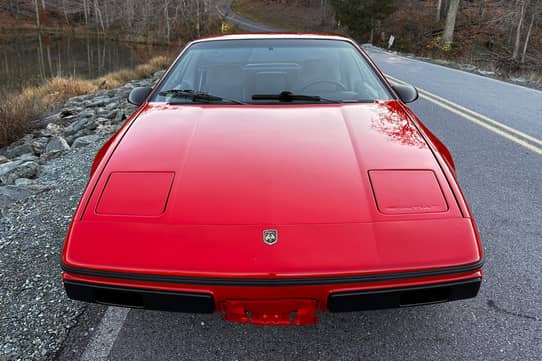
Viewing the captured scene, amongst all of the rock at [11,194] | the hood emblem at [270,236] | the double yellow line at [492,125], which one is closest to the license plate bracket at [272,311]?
the hood emblem at [270,236]

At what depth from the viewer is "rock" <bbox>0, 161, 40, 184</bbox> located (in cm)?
462

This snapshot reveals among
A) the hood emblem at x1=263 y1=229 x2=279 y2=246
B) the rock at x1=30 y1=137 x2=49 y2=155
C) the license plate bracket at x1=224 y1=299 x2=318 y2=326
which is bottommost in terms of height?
the rock at x1=30 y1=137 x2=49 y2=155

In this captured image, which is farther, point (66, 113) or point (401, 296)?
point (66, 113)

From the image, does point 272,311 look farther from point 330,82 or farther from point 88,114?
point 88,114

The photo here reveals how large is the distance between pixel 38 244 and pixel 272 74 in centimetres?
204


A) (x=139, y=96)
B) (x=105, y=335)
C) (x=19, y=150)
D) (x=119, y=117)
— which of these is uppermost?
(x=139, y=96)

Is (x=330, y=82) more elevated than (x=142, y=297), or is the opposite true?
(x=330, y=82)

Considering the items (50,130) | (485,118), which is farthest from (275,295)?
(50,130)

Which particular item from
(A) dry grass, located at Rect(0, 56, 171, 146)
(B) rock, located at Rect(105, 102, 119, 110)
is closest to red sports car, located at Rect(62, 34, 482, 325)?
(A) dry grass, located at Rect(0, 56, 171, 146)

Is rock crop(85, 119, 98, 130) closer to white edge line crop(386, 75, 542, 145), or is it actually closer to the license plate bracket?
the license plate bracket

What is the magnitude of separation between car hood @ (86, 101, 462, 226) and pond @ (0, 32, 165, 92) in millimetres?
13071

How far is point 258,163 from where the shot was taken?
6.40ft

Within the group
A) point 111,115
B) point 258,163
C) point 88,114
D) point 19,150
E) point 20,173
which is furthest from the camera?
point 88,114

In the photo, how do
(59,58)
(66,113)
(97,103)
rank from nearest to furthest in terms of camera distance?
(66,113), (97,103), (59,58)
